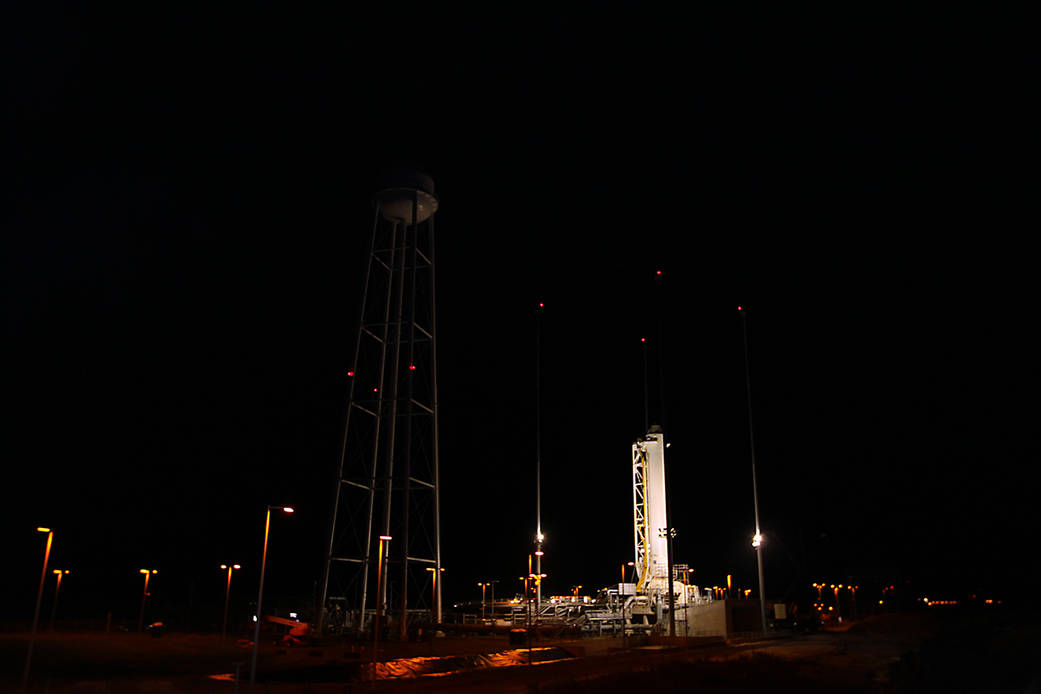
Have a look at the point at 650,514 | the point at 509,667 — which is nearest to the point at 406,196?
the point at 509,667

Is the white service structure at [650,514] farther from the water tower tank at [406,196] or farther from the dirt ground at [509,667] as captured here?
the water tower tank at [406,196]

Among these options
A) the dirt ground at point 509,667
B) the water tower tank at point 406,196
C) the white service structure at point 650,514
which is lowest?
the dirt ground at point 509,667

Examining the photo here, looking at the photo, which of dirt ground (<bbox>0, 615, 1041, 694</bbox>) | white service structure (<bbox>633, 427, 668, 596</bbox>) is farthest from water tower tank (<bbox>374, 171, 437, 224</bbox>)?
dirt ground (<bbox>0, 615, 1041, 694</bbox>)

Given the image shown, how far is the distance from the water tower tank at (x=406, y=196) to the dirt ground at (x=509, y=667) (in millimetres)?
24890

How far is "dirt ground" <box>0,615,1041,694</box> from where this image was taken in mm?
27844

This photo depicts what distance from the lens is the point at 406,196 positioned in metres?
51.3

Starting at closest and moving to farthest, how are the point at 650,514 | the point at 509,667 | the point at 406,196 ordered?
the point at 509,667 → the point at 406,196 → the point at 650,514

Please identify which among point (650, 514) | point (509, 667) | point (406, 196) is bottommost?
point (509, 667)

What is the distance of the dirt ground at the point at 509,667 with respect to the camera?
91.4 ft

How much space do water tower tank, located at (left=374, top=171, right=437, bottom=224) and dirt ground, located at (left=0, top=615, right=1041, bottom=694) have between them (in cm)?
2489

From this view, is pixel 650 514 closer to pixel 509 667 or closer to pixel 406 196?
pixel 509 667

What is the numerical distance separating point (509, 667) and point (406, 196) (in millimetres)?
27937

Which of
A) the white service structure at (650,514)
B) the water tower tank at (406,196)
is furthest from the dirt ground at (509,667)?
the water tower tank at (406,196)

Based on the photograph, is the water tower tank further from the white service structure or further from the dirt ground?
the dirt ground
